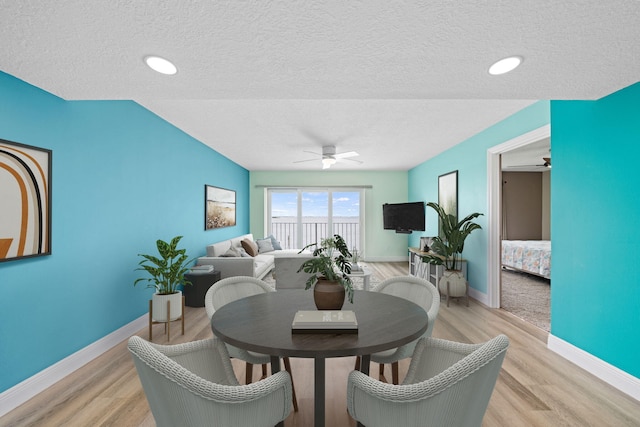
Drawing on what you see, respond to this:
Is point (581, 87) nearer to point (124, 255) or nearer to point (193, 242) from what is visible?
point (124, 255)

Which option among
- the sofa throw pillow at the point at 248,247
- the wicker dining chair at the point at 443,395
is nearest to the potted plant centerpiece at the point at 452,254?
the sofa throw pillow at the point at 248,247

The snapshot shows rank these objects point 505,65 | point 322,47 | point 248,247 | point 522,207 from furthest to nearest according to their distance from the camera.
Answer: point 522,207, point 248,247, point 505,65, point 322,47

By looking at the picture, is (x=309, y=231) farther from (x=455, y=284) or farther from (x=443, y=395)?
(x=443, y=395)

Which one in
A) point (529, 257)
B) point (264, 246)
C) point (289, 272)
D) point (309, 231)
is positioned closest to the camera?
point (289, 272)

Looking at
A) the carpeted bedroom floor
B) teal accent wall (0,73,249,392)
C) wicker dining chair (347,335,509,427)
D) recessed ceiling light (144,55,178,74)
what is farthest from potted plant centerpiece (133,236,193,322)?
→ the carpeted bedroom floor

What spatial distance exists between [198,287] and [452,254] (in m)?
3.58

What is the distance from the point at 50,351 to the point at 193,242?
8.24 feet

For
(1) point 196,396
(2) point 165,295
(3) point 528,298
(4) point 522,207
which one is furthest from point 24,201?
(4) point 522,207

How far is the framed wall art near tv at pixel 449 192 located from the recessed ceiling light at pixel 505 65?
11.0 feet

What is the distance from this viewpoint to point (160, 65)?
192cm

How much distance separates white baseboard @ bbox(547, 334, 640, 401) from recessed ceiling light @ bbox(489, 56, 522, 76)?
7.51 ft

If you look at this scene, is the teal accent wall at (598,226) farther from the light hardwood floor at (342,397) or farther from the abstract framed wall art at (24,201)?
the abstract framed wall art at (24,201)

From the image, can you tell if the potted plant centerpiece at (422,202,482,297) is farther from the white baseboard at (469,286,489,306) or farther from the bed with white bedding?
the bed with white bedding

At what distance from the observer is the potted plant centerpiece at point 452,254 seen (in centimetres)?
421
